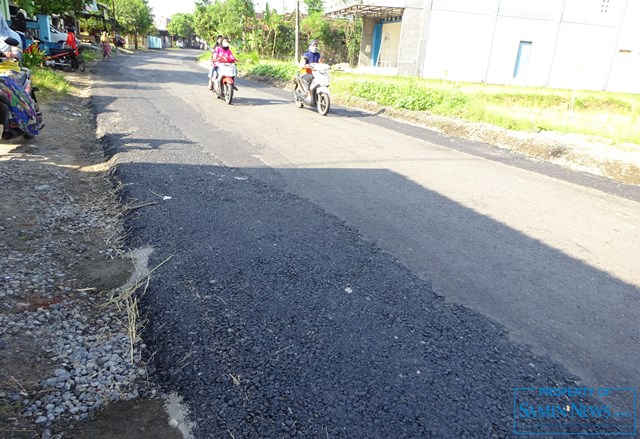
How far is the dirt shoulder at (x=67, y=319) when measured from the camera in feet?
7.23

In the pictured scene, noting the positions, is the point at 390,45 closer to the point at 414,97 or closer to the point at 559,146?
the point at 414,97

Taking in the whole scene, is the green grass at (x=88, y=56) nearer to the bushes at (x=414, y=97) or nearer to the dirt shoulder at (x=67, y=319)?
the bushes at (x=414, y=97)

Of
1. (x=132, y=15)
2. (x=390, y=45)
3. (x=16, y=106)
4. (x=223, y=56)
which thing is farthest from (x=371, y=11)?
(x=132, y=15)

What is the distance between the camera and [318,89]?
481 inches

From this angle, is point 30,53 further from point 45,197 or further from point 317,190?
point 317,190

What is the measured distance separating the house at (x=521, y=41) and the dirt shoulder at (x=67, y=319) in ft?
78.5

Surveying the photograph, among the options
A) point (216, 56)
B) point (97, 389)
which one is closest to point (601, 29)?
point (216, 56)

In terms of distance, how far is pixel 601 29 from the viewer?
26.7 metres

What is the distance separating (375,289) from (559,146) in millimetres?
7105

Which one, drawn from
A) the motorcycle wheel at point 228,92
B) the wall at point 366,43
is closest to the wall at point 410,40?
the wall at point 366,43

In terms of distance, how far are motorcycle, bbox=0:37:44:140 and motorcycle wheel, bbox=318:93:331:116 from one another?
6.79 m

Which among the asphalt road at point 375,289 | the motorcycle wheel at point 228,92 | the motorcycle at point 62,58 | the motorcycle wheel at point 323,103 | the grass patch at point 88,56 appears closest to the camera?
the asphalt road at point 375,289

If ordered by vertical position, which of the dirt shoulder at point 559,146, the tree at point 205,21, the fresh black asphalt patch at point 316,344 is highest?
the tree at point 205,21

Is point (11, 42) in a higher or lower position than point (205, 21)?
lower
